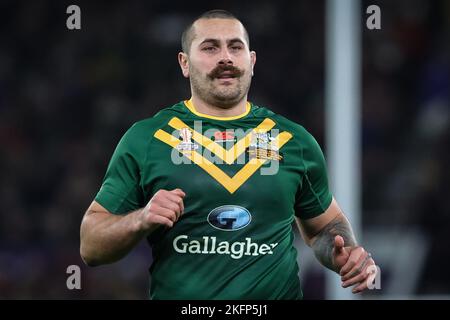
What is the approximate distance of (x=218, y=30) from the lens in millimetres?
4195

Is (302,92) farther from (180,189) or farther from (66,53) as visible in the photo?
(180,189)

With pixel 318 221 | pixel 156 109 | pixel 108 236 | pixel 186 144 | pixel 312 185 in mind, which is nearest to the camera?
pixel 108 236

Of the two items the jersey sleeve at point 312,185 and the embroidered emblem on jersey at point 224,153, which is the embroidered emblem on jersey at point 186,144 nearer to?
the embroidered emblem on jersey at point 224,153

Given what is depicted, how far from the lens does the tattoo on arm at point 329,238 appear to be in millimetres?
4277

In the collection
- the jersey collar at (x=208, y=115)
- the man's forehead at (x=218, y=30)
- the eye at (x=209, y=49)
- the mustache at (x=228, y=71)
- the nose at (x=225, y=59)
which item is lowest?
the jersey collar at (x=208, y=115)

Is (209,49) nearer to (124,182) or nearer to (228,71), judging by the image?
(228,71)

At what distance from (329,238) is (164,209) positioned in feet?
2.94

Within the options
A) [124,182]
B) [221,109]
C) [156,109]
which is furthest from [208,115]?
[156,109]

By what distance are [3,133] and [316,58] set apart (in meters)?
2.96

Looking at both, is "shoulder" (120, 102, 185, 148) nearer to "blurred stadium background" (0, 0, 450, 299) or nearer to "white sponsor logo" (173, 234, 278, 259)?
"white sponsor logo" (173, 234, 278, 259)

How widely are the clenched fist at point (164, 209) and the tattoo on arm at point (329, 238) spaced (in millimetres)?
775

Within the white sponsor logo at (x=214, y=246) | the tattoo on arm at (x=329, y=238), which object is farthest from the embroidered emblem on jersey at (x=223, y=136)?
the tattoo on arm at (x=329, y=238)

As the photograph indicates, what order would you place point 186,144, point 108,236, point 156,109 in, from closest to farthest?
point 108,236 → point 186,144 → point 156,109
